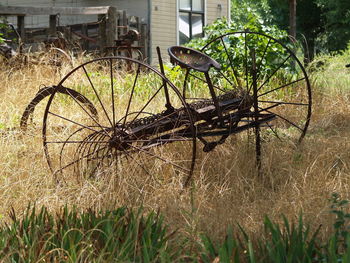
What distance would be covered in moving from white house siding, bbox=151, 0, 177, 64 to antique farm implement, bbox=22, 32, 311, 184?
777 cm

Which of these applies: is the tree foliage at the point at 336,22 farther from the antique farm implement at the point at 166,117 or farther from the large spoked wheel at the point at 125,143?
the large spoked wheel at the point at 125,143

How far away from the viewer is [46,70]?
8.58 m

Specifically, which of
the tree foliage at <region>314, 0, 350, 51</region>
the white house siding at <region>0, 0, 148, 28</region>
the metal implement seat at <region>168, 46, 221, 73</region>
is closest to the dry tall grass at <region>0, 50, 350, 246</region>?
the metal implement seat at <region>168, 46, 221, 73</region>

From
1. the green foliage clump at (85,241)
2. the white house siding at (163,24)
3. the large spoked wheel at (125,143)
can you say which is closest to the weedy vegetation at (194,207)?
the green foliage clump at (85,241)

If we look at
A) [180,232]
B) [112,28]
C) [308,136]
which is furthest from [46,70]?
[180,232]

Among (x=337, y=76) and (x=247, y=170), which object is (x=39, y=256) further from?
(x=337, y=76)

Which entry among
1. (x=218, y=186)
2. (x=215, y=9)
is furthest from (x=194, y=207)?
(x=215, y=9)

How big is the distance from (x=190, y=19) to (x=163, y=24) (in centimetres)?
116

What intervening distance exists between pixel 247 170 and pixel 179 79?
3873mm

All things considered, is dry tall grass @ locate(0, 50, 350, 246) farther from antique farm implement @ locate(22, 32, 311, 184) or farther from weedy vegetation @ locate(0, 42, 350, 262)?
antique farm implement @ locate(22, 32, 311, 184)

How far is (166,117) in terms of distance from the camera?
4691mm

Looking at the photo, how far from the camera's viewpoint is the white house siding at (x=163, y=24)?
54.6ft

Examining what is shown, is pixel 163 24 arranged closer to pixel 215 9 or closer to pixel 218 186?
pixel 215 9

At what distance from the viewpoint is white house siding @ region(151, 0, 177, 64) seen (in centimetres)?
1663
